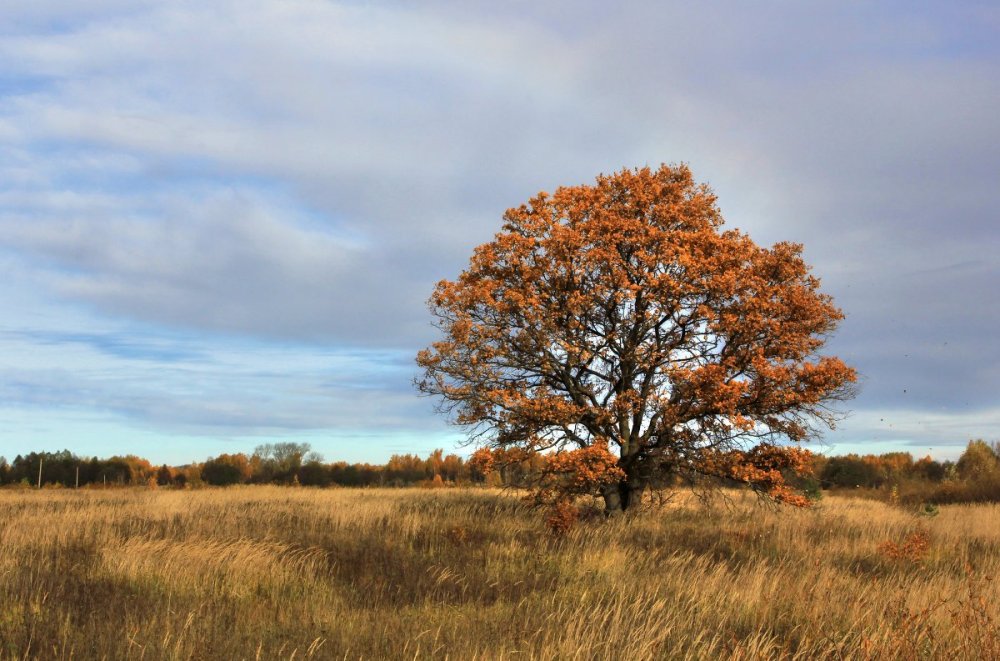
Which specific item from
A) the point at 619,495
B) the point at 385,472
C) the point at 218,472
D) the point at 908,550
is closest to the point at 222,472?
the point at 218,472

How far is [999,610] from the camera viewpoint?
29.2 feet

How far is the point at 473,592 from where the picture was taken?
9953mm

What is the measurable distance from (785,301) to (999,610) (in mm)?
11470

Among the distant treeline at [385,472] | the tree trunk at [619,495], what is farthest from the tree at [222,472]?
the tree trunk at [619,495]

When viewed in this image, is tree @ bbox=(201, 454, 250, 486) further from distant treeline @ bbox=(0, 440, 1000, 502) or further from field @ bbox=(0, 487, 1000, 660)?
field @ bbox=(0, 487, 1000, 660)

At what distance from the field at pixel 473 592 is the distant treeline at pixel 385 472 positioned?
20.5 meters

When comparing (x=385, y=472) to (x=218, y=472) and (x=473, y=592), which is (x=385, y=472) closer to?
(x=218, y=472)

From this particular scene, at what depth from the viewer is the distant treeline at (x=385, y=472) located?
41000mm

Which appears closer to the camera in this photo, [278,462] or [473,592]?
[473,592]

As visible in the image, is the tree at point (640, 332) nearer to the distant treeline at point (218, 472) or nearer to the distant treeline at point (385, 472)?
the distant treeline at point (385, 472)

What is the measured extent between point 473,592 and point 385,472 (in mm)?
71373

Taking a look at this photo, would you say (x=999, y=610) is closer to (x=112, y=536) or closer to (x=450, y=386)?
(x=450, y=386)

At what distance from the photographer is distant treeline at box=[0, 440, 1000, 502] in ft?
135

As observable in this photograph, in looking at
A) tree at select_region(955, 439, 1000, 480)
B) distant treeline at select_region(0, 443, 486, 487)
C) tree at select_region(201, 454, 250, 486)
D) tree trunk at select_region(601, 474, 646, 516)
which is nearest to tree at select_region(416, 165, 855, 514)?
tree trunk at select_region(601, 474, 646, 516)
